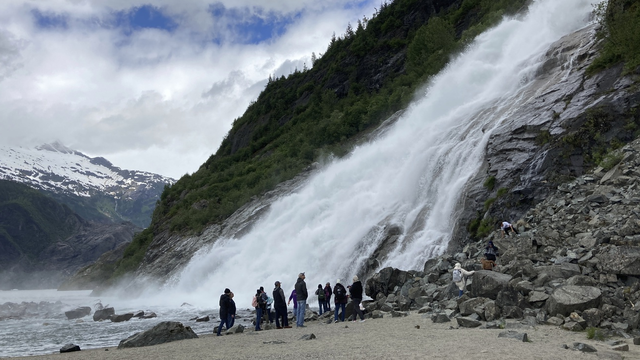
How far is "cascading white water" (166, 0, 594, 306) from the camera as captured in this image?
97.2 feet

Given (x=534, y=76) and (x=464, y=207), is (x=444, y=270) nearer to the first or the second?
(x=464, y=207)

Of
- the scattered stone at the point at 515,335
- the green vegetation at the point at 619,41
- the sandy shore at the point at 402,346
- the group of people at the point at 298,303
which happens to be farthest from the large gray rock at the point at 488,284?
the green vegetation at the point at 619,41

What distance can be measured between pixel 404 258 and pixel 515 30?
32.5 meters

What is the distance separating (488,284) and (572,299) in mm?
3032

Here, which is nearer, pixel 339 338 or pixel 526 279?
pixel 339 338

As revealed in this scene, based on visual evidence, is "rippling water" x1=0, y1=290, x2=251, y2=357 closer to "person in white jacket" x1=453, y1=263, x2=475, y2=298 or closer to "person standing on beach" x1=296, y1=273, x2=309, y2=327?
"person standing on beach" x1=296, y1=273, x2=309, y2=327

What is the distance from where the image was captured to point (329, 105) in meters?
73.1

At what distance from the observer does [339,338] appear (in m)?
13.7

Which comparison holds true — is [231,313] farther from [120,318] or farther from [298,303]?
[120,318]

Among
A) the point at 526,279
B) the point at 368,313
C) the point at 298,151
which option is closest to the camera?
the point at 526,279

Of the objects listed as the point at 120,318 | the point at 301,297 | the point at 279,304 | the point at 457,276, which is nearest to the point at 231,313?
the point at 279,304

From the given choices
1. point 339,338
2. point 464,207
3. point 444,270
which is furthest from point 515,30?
point 339,338

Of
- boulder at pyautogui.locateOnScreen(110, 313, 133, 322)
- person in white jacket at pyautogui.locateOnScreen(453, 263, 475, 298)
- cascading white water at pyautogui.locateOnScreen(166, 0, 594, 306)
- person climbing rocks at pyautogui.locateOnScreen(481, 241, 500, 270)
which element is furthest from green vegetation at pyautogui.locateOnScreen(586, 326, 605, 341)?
boulder at pyautogui.locateOnScreen(110, 313, 133, 322)

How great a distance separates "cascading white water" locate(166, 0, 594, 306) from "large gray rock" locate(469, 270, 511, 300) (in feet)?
32.7
